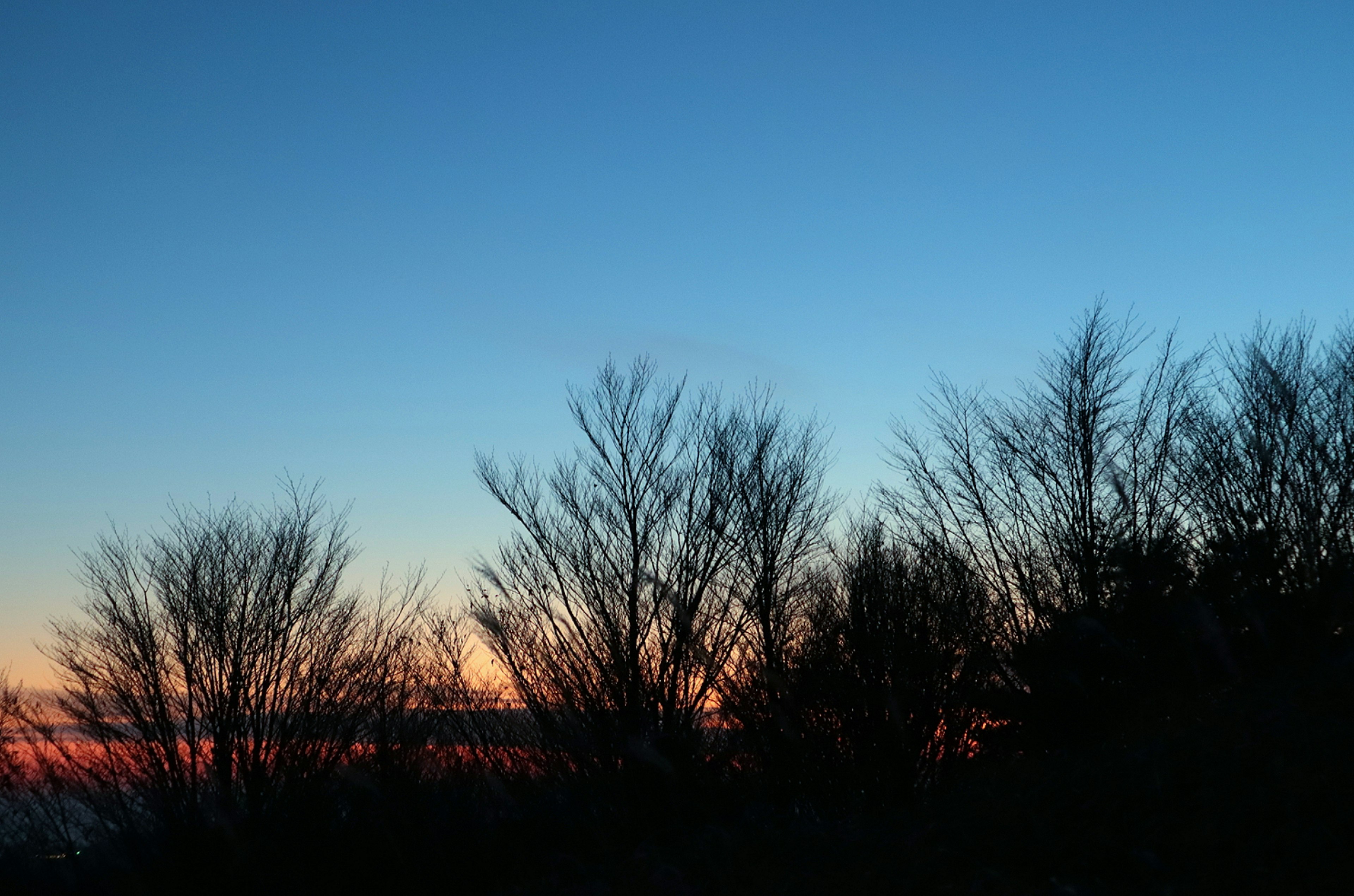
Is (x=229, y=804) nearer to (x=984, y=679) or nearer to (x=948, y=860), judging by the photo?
(x=984, y=679)

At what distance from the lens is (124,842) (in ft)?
62.3

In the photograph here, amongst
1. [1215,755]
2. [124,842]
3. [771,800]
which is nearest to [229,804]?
[124,842]

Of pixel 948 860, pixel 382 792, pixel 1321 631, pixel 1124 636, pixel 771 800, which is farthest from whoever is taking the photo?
pixel 382 792

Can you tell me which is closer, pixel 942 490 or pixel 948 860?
pixel 948 860

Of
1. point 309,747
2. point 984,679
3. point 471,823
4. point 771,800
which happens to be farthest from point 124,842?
point 984,679

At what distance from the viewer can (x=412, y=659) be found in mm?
22875

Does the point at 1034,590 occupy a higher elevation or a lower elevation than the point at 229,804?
higher

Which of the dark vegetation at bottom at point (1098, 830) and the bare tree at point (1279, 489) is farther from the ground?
the bare tree at point (1279, 489)

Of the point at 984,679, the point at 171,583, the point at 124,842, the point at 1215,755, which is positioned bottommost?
the point at 124,842

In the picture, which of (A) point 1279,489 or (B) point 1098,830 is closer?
(B) point 1098,830

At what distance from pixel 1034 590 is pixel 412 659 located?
14.5 m

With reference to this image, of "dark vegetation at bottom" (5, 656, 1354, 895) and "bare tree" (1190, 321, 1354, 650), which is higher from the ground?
"bare tree" (1190, 321, 1354, 650)

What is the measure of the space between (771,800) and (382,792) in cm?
839

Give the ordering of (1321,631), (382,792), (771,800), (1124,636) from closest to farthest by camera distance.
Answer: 1. (1321,631)
2. (1124,636)
3. (771,800)
4. (382,792)
